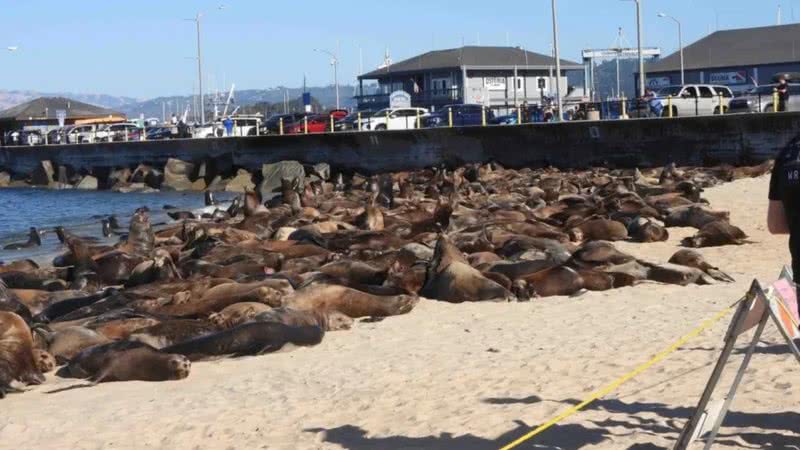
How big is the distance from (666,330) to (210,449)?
185 inches

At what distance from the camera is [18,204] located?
49.5 meters

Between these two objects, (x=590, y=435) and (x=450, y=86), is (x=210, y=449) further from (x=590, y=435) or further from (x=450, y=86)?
(x=450, y=86)

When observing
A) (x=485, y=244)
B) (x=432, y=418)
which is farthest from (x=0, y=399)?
(x=485, y=244)

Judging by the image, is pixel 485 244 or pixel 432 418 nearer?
pixel 432 418

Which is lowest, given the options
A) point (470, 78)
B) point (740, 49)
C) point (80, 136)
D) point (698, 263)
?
point (698, 263)

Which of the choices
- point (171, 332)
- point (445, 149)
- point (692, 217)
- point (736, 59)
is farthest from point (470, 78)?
point (171, 332)

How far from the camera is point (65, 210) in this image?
44438 millimetres

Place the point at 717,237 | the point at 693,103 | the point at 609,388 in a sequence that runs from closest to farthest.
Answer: the point at 609,388
the point at 717,237
the point at 693,103

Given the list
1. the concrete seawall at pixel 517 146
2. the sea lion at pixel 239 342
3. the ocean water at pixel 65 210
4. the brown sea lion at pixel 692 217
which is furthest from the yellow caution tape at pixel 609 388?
the concrete seawall at pixel 517 146

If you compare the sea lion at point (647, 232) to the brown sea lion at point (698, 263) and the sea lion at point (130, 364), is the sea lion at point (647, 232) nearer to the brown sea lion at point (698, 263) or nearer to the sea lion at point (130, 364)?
the brown sea lion at point (698, 263)

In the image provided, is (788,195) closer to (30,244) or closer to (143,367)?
(143,367)

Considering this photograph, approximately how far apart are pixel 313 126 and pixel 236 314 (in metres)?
47.3

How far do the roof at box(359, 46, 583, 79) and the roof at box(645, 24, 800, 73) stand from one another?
8807 millimetres

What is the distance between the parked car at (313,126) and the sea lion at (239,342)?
47.2 metres
